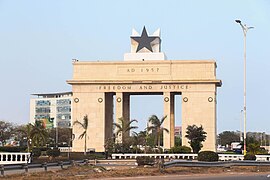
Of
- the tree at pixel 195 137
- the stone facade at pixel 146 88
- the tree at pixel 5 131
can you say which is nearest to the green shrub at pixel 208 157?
the tree at pixel 195 137

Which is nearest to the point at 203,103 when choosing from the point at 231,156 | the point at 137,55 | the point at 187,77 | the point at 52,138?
the point at 187,77

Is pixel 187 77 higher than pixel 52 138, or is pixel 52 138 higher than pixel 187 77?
pixel 187 77

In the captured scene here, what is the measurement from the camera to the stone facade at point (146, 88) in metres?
88.7

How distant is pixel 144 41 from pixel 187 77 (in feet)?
27.6

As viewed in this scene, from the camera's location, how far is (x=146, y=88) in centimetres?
8900

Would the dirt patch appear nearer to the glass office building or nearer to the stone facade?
the stone facade

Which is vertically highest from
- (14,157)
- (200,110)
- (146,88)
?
(146,88)

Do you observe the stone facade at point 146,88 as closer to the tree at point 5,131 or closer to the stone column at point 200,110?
the stone column at point 200,110

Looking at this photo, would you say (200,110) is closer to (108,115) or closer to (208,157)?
(108,115)

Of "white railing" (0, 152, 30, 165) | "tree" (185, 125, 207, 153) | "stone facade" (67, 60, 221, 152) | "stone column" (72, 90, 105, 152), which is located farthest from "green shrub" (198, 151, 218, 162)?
"stone column" (72, 90, 105, 152)

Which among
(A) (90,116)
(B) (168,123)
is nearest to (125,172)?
(B) (168,123)

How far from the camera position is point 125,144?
76938mm

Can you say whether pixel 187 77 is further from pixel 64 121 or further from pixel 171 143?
pixel 64 121

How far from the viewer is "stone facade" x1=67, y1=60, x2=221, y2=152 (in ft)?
291
